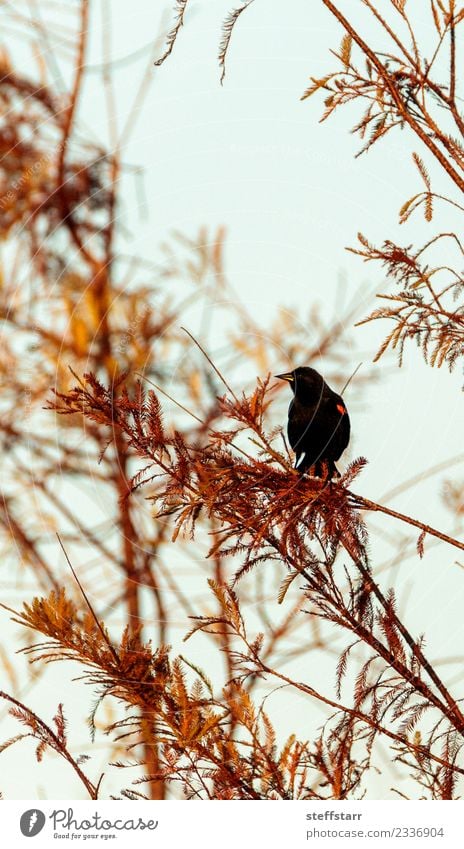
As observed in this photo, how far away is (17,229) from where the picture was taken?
17.8ft

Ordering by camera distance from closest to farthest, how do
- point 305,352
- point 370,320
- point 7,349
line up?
1. point 370,320
2. point 305,352
3. point 7,349

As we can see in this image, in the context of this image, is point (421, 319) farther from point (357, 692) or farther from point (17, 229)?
point (17, 229)

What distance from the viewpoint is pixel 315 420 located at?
3.66 meters

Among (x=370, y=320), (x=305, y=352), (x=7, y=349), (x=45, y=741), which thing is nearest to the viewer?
(x=370, y=320)

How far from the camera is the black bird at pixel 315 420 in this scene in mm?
3598

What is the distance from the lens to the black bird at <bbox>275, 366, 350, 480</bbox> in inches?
142

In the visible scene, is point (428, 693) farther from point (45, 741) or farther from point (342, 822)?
point (45, 741)

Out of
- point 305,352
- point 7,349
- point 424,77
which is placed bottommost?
point 424,77

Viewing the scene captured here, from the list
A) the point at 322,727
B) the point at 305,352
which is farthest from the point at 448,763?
the point at 305,352

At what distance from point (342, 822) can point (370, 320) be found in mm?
1335

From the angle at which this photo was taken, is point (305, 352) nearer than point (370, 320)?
No

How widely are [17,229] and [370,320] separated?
333 centimetres

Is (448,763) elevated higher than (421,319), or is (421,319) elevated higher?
(421,319)

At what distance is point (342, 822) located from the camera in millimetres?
2621
